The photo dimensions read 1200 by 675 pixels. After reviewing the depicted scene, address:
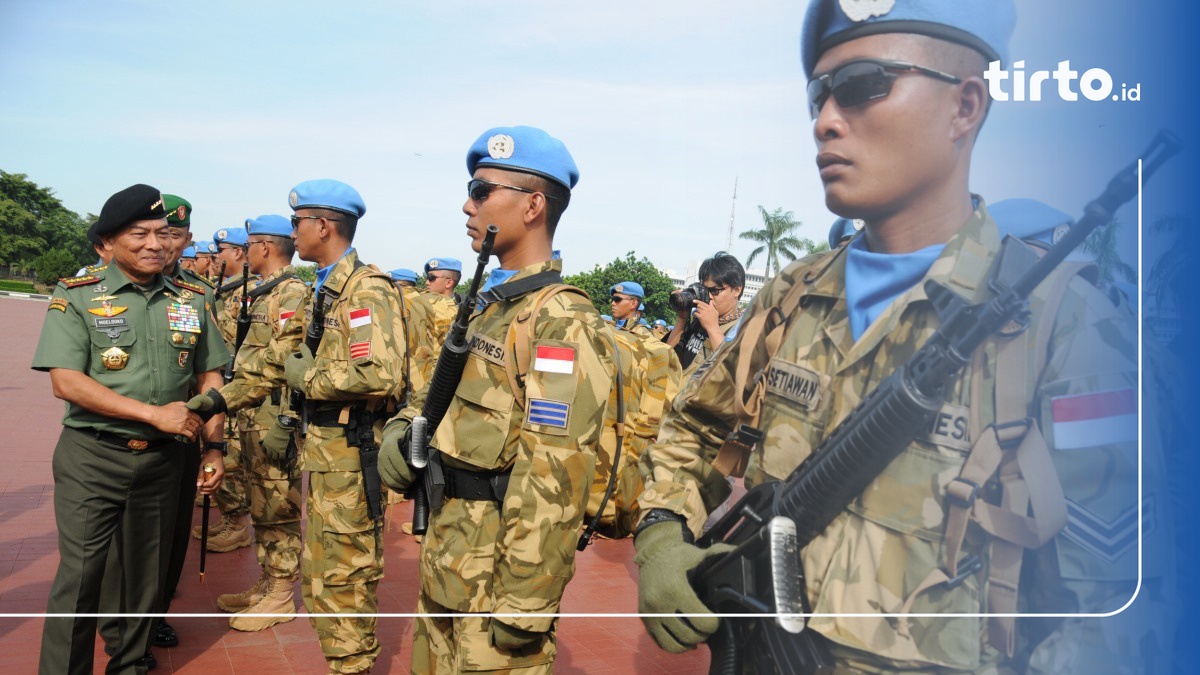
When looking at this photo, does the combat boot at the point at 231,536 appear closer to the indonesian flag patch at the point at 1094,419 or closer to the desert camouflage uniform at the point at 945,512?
the desert camouflage uniform at the point at 945,512

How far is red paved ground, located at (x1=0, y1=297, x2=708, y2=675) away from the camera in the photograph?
3.90m

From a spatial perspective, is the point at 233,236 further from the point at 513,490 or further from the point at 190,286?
the point at 513,490

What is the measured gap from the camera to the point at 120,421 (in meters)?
3.27

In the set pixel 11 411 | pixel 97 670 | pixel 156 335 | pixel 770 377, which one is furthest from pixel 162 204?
pixel 11 411

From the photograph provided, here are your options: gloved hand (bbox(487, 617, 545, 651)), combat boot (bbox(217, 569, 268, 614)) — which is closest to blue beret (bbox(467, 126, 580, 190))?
gloved hand (bbox(487, 617, 545, 651))

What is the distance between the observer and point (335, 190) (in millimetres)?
3943

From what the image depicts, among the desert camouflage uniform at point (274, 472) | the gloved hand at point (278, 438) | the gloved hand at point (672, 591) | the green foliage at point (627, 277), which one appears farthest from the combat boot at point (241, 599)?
the gloved hand at point (672, 591)

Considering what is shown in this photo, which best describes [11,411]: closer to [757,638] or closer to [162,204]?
[162,204]

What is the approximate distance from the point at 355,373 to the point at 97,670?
66.9 inches

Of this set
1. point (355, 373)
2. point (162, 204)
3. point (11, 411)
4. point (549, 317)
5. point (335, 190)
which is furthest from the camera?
point (11, 411)

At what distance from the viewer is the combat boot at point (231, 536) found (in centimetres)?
566

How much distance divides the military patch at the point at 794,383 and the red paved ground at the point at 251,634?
1813mm

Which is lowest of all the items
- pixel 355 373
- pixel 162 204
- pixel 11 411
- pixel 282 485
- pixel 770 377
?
pixel 11 411

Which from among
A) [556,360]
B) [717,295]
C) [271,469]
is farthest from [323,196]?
[717,295]
